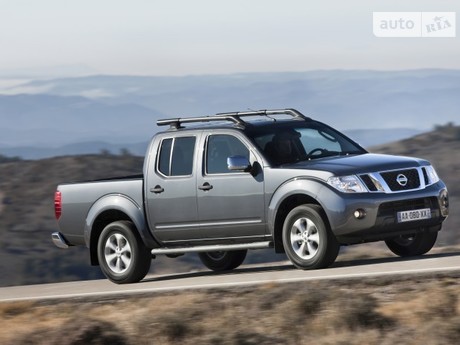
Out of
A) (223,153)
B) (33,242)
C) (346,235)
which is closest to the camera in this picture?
(346,235)

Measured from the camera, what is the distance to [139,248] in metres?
16.4

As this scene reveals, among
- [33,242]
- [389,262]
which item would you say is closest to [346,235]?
[389,262]

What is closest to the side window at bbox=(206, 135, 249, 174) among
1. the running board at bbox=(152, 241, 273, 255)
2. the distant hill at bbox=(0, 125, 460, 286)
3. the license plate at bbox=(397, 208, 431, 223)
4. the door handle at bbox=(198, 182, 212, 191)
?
the door handle at bbox=(198, 182, 212, 191)

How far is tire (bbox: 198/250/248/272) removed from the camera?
18000 mm

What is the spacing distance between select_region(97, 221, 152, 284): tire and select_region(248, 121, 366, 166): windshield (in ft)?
6.63

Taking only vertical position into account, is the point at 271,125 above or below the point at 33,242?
above

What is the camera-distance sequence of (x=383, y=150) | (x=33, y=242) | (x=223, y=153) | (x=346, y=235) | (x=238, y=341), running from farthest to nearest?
(x=383, y=150), (x=33, y=242), (x=223, y=153), (x=346, y=235), (x=238, y=341)

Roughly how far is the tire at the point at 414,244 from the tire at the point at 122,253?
2.95 metres

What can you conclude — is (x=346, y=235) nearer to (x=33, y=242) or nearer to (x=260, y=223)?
(x=260, y=223)

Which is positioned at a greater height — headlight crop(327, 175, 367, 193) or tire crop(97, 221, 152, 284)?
headlight crop(327, 175, 367, 193)

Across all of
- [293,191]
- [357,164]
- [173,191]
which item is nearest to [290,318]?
[293,191]

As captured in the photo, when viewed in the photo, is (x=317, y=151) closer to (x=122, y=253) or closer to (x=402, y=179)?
(x=402, y=179)

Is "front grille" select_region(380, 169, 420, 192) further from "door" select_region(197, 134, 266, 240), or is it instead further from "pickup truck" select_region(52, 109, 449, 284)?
"door" select_region(197, 134, 266, 240)

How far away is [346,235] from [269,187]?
3.47ft
